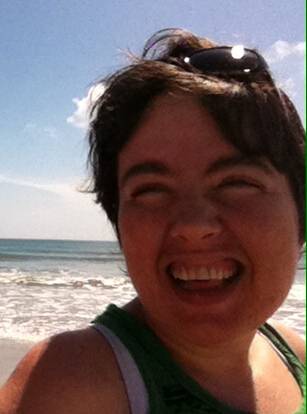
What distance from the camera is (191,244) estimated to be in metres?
1.31

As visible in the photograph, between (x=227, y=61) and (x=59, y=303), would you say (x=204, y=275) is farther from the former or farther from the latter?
(x=59, y=303)

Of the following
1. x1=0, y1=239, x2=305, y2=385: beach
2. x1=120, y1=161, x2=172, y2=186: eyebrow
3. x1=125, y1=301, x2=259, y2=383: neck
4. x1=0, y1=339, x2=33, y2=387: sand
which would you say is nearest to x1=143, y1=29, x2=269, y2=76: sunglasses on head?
x1=120, y1=161, x2=172, y2=186: eyebrow

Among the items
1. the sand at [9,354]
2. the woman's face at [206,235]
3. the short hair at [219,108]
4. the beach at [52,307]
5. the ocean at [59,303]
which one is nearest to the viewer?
the woman's face at [206,235]

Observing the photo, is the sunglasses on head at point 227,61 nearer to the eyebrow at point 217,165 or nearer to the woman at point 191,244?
the woman at point 191,244

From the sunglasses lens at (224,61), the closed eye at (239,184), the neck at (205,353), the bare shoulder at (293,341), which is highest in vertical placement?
the sunglasses lens at (224,61)

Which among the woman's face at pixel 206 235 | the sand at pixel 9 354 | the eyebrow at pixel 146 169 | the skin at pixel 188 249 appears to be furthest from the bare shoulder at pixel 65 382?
the sand at pixel 9 354

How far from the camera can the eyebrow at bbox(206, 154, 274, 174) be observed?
136 cm

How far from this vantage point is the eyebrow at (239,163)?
136 cm

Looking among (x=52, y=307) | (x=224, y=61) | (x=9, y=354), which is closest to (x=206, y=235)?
(x=224, y=61)

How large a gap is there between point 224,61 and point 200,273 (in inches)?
22.8

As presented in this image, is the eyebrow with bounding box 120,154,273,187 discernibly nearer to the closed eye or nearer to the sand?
the closed eye

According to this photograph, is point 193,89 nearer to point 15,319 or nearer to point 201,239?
point 201,239

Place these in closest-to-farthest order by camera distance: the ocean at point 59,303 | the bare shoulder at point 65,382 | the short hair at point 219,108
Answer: the bare shoulder at point 65,382, the short hair at point 219,108, the ocean at point 59,303

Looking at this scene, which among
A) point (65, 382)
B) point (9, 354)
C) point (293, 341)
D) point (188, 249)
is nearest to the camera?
point (65, 382)
